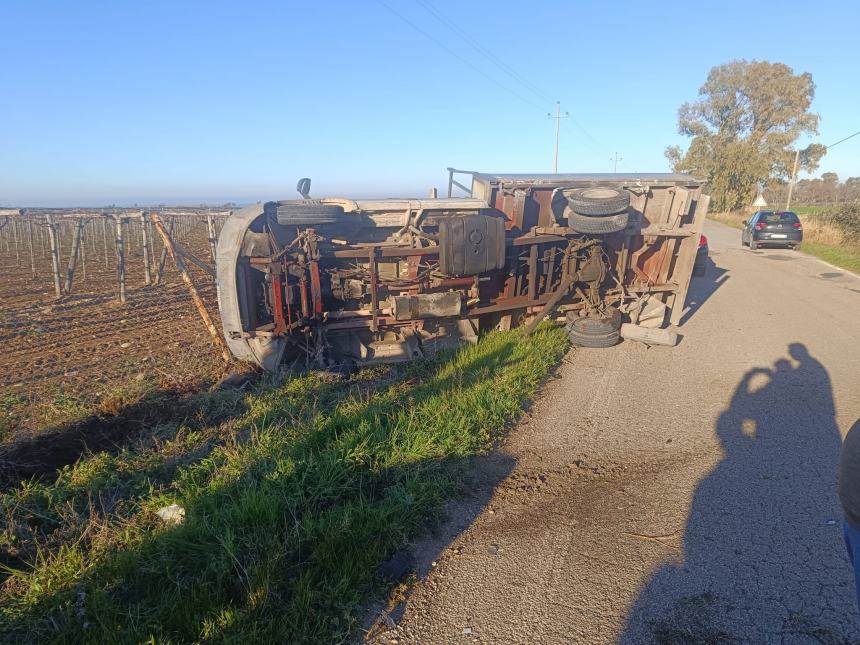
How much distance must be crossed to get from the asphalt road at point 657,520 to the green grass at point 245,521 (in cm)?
33

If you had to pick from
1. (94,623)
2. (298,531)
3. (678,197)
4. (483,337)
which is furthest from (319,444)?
(678,197)

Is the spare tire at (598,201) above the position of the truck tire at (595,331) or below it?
above

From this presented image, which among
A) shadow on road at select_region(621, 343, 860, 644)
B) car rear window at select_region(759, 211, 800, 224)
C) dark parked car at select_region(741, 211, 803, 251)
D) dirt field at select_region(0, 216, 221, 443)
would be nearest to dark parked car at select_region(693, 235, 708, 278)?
dark parked car at select_region(741, 211, 803, 251)

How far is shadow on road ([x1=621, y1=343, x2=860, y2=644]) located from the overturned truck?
10.5 feet

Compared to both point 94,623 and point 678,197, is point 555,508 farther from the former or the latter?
point 678,197

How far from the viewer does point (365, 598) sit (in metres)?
2.94

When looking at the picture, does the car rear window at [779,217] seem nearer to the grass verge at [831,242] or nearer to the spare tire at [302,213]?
the grass verge at [831,242]

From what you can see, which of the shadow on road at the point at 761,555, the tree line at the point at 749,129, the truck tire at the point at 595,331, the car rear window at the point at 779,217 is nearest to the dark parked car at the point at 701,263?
the truck tire at the point at 595,331

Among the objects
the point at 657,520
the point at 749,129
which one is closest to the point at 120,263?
the point at 657,520

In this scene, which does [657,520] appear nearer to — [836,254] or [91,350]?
[91,350]

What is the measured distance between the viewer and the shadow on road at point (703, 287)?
1026 centimetres

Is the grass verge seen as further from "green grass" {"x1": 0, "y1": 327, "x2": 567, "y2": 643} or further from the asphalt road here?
"green grass" {"x1": 0, "y1": 327, "x2": 567, "y2": 643}

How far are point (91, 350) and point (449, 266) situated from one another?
229 inches

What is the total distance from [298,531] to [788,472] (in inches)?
140
